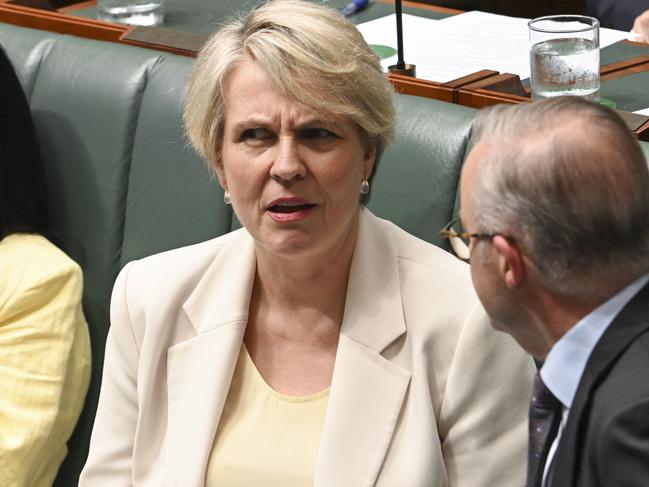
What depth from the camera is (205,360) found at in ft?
6.32

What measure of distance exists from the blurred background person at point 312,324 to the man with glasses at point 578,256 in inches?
16.9

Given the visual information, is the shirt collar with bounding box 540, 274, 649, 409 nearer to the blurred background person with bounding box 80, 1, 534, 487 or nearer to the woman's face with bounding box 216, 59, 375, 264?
the blurred background person with bounding box 80, 1, 534, 487

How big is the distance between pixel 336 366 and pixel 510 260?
582 mm

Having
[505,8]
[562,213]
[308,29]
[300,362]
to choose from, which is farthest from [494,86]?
[505,8]

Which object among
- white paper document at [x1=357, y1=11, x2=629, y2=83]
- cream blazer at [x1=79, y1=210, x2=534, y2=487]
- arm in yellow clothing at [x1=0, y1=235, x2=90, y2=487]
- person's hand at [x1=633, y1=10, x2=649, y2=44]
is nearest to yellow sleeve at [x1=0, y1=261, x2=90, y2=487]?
arm in yellow clothing at [x1=0, y1=235, x2=90, y2=487]

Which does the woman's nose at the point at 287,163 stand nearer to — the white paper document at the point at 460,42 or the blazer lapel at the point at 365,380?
the blazer lapel at the point at 365,380

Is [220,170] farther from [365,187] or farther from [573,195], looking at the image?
[573,195]

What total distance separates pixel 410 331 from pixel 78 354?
79cm

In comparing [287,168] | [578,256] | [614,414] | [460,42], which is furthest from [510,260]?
[460,42]

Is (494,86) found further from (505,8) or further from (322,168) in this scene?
(505,8)

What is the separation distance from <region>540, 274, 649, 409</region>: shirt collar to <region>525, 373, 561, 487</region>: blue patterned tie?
28mm

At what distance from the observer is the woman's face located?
1825 millimetres

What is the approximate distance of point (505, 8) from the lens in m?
3.84

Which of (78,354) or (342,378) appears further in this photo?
(78,354)
